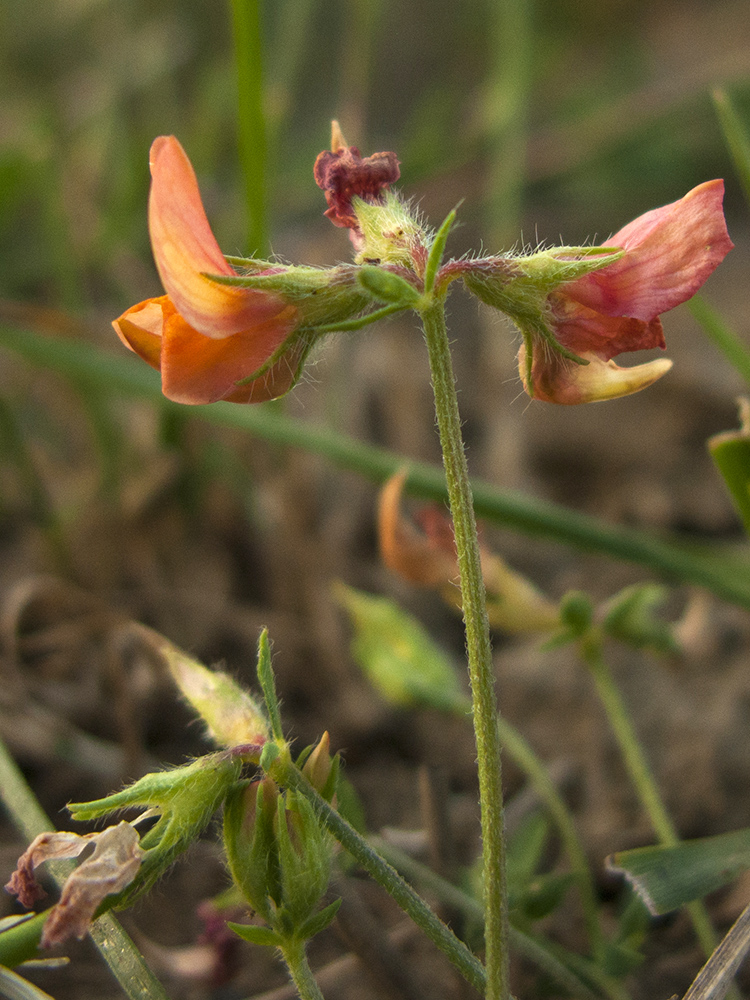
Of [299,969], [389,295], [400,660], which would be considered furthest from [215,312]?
[400,660]

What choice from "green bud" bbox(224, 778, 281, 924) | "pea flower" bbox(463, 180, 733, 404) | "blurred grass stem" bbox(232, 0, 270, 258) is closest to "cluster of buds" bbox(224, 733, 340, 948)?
"green bud" bbox(224, 778, 281, 924)

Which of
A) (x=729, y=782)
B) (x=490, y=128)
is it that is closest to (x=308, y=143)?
(x=490, y=128)

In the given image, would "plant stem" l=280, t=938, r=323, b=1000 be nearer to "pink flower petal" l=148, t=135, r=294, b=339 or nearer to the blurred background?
the blurred background

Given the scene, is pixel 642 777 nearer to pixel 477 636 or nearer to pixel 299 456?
pixel 477 636

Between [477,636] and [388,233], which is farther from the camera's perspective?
[388,233]

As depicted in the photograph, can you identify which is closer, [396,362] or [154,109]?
[396,362]

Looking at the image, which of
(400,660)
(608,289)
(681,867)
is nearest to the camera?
(608,289)

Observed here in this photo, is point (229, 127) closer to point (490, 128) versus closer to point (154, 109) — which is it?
point (154, 109)
